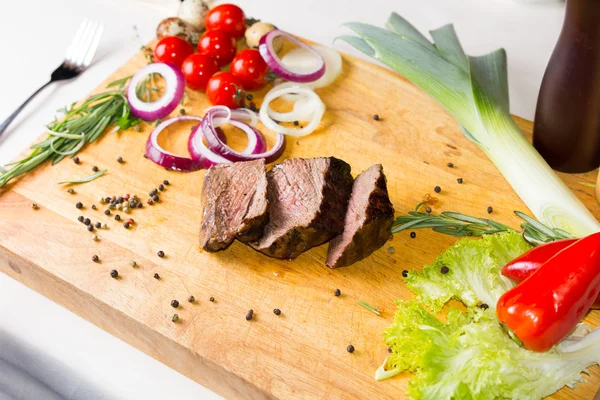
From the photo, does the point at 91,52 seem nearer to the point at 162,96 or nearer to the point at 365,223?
the point at 162,96

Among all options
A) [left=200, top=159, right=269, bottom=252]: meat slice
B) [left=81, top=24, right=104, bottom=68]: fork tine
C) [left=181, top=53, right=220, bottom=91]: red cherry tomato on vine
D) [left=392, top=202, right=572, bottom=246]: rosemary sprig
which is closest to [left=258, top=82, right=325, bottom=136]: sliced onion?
[left=181, top=53, right=220, bottom=91]: red cherry tomato on vine

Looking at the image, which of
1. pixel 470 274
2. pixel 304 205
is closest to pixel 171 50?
pixel 304 205

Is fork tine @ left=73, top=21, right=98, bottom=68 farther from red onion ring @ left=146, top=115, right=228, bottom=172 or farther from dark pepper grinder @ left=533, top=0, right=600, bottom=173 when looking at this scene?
dark pepper grinder @ left=533, top=0, right=600, bottom=173

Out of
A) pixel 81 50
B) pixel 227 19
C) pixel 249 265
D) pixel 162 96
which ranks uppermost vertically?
pixel 227 19

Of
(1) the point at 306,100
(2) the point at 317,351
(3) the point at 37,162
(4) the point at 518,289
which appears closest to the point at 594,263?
(4) the point at 518,289

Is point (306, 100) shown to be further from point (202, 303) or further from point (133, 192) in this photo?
point (202, 303)

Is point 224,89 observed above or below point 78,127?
above
